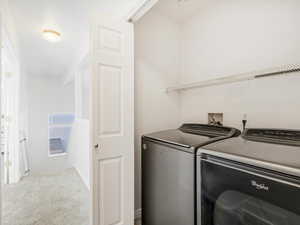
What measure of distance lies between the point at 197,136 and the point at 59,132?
5603 mm

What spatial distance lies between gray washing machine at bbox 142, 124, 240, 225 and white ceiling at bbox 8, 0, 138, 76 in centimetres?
133

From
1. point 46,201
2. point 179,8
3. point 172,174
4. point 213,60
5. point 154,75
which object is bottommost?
point 46,201

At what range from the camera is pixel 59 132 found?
5773mm

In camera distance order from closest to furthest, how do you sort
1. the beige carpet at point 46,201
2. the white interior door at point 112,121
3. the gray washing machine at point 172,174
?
1. the gray washing machine at point 172,174
2. the white interior door at point 112,121
3. the beige carpet at point 46,201

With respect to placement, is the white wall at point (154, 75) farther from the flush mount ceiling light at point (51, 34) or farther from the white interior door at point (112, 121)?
the flush mount ceiling light at point (51, 34)

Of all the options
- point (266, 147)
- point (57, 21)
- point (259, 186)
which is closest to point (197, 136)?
point (266, 147)

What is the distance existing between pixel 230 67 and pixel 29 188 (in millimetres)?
3385

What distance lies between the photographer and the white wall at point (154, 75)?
6.41 ft

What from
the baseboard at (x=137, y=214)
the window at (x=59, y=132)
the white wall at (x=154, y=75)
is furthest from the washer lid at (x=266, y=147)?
the window at (x=59, y=132)

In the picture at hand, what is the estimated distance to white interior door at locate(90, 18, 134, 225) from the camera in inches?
59.0

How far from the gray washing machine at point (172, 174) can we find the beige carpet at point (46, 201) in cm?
92

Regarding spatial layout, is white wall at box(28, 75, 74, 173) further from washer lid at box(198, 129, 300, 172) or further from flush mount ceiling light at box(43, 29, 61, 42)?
washer lid at box(198, 129, 300, 172)

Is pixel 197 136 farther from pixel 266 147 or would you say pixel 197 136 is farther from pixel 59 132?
pixel 59 132

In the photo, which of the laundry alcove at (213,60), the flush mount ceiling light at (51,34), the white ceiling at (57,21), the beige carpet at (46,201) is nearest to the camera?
the laundry alcove at (213,60)
